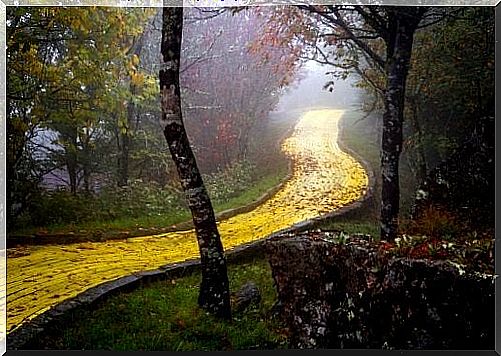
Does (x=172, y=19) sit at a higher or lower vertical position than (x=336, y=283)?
higher

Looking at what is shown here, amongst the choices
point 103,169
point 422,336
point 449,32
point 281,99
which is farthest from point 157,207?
point 449,32

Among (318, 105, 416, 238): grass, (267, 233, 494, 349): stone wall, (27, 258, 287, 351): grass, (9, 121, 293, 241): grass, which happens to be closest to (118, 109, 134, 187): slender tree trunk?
(9, 121, 293, 241): grass

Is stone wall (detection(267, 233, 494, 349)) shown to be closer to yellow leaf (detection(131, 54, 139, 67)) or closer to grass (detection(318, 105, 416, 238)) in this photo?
grass (detection(318, 105, 416, 238))

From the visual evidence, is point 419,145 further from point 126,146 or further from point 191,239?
point 126,146

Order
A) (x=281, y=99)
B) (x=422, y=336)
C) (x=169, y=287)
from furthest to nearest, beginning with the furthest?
(x=281, y=99) → (x=169, y=287) → (x=422, y=336)

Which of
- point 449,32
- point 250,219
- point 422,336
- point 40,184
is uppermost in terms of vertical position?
point 449,32

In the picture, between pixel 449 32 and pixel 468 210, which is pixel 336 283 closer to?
pixel 468 210

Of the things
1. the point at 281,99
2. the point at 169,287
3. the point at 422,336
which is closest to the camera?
the point at 422,336

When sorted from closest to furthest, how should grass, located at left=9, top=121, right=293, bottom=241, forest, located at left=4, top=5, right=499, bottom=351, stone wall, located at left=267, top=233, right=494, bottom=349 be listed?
stone wall, located at left=267, top=233, right=494, bottom=349 → forest, located at left=4, top=5, right=499, bottom=351 → grass, located at left=9, top=121, right=293, bottom=241

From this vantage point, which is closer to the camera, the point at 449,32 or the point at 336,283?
the point at 336,283
